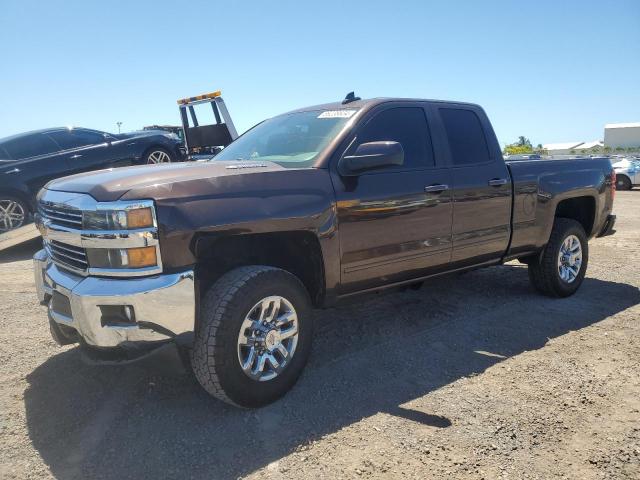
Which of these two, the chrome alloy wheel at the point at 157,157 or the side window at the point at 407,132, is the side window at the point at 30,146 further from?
the side window at the point at 407,132

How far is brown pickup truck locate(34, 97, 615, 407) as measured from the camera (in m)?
2.71

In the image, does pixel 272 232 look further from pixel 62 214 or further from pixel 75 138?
pixel 75 138

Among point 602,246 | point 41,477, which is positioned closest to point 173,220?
point 41,477

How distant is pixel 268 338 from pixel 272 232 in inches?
24.9

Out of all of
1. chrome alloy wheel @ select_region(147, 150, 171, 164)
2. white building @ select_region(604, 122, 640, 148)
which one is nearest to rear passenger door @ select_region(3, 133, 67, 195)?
chrome alloy wheel @ select_region(147, 150, 171, 164)

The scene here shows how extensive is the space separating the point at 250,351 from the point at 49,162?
675 cm

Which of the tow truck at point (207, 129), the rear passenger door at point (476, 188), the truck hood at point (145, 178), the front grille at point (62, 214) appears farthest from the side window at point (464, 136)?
the tow truck at point (207, 129)

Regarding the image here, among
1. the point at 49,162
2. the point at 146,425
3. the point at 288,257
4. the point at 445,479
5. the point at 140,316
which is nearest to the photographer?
the point at 445,479

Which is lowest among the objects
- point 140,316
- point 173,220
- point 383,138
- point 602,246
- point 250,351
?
point 602,246

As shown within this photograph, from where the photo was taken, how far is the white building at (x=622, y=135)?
6868 cm

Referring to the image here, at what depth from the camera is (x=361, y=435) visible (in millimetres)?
2816

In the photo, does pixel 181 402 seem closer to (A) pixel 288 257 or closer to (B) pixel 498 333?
(A) pixel 288 257

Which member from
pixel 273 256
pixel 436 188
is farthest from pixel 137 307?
pixel 436 188

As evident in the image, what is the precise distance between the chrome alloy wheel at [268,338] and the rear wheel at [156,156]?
7017mm
